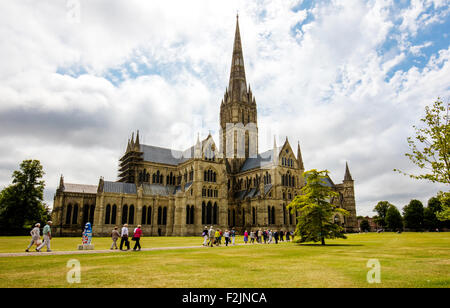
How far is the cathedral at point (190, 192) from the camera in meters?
55.6

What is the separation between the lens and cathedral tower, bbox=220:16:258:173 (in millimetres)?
82912

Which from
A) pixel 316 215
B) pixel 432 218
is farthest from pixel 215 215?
pixel 432 218

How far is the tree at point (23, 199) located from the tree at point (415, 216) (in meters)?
101

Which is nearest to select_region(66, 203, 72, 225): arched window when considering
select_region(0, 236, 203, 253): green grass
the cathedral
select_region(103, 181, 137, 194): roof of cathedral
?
the cathedral

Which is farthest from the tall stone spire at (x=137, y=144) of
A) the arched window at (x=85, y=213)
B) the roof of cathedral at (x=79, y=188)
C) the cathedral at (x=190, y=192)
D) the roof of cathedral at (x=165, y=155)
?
the arched window at (x=85, y=213)

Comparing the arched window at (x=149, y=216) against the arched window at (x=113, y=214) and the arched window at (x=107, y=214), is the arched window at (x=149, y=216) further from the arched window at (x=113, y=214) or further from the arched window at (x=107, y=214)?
the arched window at (x=107, y=214)

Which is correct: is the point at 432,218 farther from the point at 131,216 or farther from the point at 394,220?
the point at 131,216

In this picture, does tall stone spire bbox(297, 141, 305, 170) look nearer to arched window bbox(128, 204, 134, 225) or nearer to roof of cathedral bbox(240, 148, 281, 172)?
roof of cathedral bbox(240, 148, 281, 172)

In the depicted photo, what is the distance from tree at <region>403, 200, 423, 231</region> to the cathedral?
30244 mm

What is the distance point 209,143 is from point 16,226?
4059 cm

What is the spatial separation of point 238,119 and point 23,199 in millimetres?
53055

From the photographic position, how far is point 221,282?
9.33 metres
